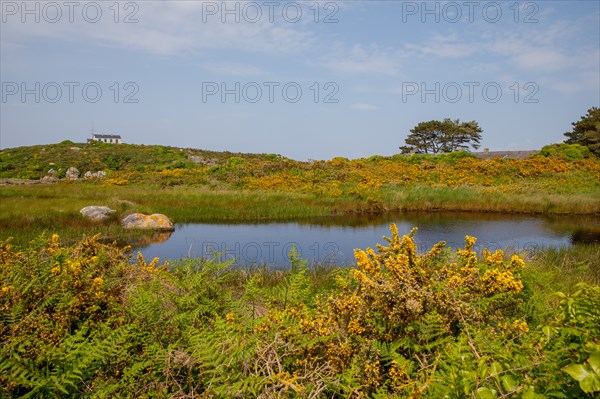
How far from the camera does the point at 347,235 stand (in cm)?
1709

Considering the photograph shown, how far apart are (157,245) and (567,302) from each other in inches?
599

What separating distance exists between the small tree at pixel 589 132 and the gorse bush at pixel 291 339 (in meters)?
44.6

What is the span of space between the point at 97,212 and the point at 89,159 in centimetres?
3908

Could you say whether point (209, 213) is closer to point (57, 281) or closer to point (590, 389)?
point (57, 281)

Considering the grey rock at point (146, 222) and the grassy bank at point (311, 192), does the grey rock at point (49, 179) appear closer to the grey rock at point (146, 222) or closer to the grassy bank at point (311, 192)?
the grassy bank at point (311, 192)

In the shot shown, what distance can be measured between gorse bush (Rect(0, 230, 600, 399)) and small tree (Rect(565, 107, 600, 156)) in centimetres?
4455

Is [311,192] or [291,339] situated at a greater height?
[311,192]

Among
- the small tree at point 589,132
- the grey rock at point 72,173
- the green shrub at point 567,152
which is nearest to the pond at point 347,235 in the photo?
the green shrub at point 567,152

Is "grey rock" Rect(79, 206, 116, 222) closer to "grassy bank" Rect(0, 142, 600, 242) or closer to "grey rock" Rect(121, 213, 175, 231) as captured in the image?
"grassy bank" Rect(0, 142, 600, 242)

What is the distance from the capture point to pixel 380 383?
2.73 m

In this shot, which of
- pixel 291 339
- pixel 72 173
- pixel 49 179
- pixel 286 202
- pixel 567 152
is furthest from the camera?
pixel 72 173

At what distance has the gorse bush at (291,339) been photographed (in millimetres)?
1975

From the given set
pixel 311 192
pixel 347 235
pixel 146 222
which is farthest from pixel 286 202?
pixel 146 222

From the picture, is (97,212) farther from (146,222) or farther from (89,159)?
(89,159)
